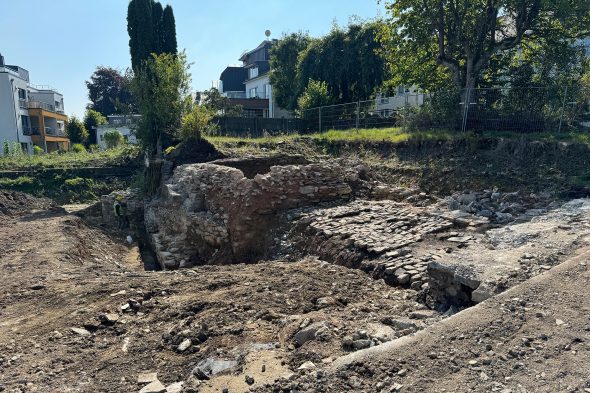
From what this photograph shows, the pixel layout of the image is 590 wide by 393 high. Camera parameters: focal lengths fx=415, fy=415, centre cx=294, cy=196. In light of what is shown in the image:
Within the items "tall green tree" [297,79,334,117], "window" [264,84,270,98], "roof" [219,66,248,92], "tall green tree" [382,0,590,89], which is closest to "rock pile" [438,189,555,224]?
"tall green tree" [382,0,590,89]

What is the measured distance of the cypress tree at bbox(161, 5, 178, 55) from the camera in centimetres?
2711

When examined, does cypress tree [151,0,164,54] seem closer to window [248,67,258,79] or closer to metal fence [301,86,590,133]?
window [248,67,258,79]

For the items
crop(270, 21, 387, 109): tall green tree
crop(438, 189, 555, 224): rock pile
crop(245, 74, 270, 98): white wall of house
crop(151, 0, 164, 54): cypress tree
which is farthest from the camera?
crop(245, 74, 270, 98): white wall of house

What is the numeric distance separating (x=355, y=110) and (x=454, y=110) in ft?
22.1

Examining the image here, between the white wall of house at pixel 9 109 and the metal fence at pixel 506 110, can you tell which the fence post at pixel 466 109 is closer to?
the metal fence at pixel 506 110

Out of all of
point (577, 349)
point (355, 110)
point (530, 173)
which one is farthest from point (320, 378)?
point (355, 110)

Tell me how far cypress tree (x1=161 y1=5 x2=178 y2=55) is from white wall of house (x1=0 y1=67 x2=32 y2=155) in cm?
1655

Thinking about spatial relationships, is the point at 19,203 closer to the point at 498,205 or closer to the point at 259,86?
the point at 498,205

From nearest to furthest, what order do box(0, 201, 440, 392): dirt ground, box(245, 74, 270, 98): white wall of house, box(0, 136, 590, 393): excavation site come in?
box(0, 136, 590, 393): excavation site < box(0, 201, 440, 392): dirt ground < box(245, 74, 270, 98): white wall of house

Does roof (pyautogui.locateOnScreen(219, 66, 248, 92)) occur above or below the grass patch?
above

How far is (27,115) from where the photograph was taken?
3803cm

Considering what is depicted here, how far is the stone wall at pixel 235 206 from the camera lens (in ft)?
29.8

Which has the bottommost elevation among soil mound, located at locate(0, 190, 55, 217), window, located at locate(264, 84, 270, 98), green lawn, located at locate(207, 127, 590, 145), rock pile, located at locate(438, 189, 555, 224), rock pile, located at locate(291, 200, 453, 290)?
soil mound, located at locate(0, 190, 55, 217)

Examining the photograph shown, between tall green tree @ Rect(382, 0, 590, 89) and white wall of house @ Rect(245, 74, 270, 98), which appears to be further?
white wall of house @ Rect(245, 74, 270, 98)
